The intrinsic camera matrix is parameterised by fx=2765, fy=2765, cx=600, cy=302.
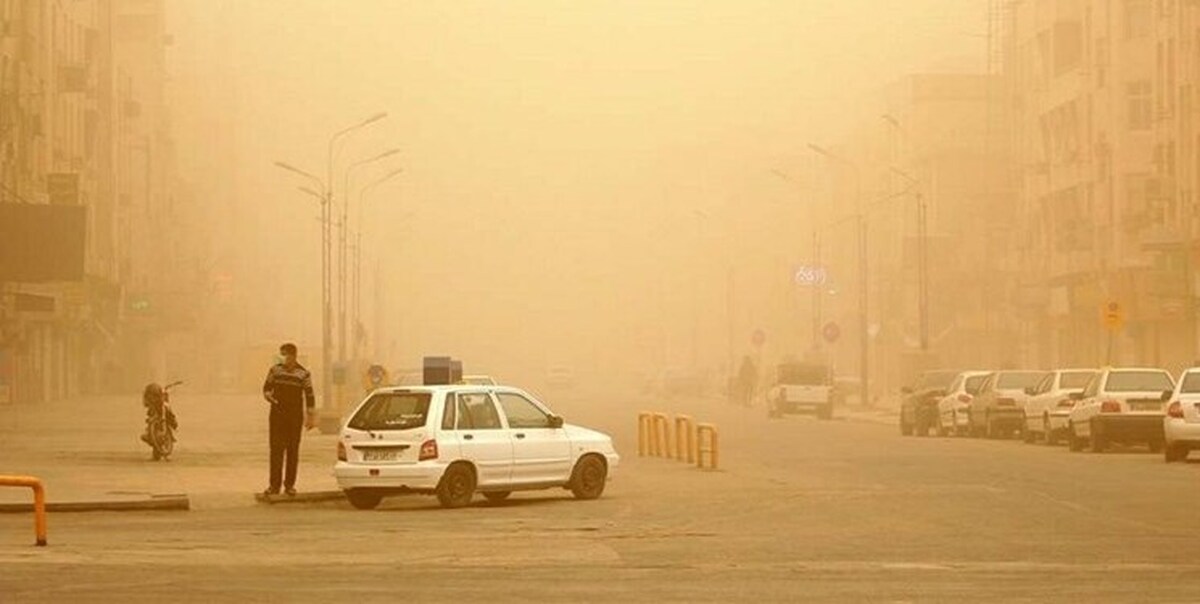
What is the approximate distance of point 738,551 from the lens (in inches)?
955

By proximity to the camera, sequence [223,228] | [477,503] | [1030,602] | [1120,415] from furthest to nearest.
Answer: [223,228], [1120,415], [477,503], [1030,602]

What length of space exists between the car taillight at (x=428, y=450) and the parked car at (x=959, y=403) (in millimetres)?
32159

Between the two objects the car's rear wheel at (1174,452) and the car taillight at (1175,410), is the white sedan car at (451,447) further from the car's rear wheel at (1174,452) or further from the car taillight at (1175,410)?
the car's rear wheel at (1174,452)

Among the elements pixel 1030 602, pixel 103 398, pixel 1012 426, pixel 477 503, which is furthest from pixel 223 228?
pixel 1030 602

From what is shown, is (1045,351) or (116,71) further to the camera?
(116,71)

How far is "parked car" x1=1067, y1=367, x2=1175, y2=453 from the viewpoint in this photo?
48906mm

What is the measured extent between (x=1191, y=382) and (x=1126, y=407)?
15.8 feet

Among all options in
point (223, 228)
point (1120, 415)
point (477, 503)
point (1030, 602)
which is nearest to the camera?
point (1030, 602)

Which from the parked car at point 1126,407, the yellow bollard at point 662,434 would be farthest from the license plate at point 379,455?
the parked car at point 1126,407

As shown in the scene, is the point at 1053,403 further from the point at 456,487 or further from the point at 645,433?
the point at 456,487

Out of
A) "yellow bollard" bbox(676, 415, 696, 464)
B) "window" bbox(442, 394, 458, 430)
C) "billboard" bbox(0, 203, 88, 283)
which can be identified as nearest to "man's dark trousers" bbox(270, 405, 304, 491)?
"window" bbox(442, 394, 458, 430)

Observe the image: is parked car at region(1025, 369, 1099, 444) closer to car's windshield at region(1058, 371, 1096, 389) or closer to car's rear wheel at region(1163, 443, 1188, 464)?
car's windshield at region(1058, 371, 1096, 389)

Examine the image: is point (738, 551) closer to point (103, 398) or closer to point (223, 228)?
point (103, 398)

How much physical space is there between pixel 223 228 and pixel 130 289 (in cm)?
6620
